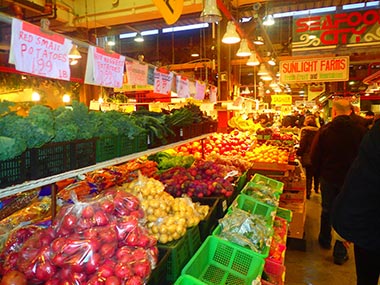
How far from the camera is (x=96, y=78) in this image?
2.52 meters

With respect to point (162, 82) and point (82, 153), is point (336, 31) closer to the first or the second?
point (162, 82)

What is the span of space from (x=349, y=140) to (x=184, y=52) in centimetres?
1246

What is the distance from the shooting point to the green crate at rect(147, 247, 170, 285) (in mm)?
1746

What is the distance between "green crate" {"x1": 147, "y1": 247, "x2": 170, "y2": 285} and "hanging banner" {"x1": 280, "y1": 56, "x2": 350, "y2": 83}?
27.2 ft

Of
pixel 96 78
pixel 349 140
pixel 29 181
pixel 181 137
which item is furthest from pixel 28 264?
pixel 349 140

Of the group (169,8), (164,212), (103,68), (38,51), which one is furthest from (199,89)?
(38,51)

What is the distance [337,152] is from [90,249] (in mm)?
3896

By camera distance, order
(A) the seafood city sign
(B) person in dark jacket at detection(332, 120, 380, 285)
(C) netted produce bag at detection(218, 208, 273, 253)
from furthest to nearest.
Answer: (A) the seafood city sign → (C) netted produce bag at detection(218, 208, 273, 253) → (B) person in dark jacket at detection(332, 120, 380, 285)

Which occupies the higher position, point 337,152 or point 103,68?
point 103,68

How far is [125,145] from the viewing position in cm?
288

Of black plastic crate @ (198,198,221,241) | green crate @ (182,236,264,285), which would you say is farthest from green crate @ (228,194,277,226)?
green crate @ (182,236,264,285)

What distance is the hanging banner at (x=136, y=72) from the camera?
320 centimetres

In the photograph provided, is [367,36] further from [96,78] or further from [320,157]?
[96,78]

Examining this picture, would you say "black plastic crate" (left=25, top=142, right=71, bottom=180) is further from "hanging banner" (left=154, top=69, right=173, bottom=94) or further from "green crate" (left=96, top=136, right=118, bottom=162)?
"hanging banner" (left=154, top=69, right=173, bottom=94)
